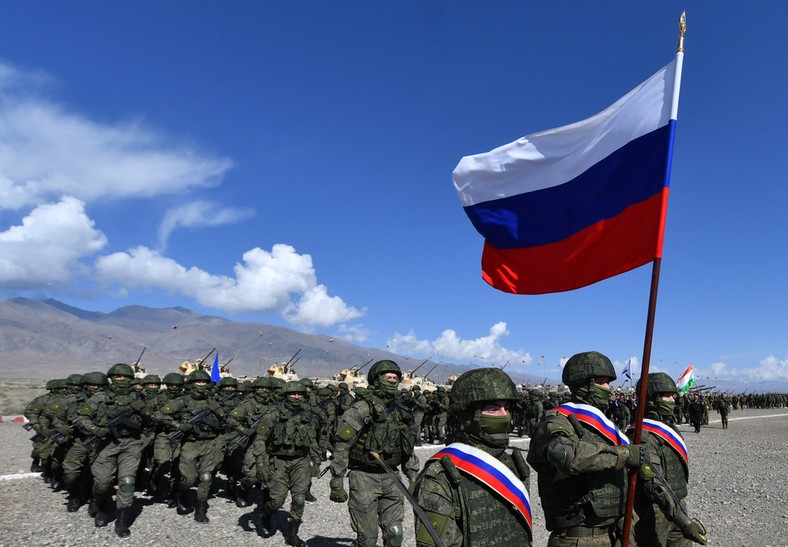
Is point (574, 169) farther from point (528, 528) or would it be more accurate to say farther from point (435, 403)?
point (435, 403)

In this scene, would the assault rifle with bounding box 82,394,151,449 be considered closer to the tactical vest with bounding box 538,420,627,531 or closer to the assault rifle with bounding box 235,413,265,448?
the assault rifle with bounding box 235,413,265,448

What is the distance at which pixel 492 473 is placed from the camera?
3.21 m

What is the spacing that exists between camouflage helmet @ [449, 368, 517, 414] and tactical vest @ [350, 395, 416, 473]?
3.72 meters

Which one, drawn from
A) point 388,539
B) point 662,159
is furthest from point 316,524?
point 662,159

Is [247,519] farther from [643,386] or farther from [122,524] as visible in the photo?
[643,386]

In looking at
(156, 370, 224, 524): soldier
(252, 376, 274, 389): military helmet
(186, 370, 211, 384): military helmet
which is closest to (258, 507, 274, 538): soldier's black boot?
(156, 370, 224, 524): soldier

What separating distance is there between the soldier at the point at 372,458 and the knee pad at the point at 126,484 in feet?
14.1

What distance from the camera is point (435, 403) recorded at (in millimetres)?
20891

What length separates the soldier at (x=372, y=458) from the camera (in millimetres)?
6516

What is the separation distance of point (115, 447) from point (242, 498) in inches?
120

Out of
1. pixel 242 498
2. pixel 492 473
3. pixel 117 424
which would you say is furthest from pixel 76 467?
pixel 492 473

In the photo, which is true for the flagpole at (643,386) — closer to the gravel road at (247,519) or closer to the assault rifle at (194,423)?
the gravel road at (247,519)

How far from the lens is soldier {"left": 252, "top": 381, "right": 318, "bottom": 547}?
28.2ft

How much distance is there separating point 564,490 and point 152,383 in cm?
1002
